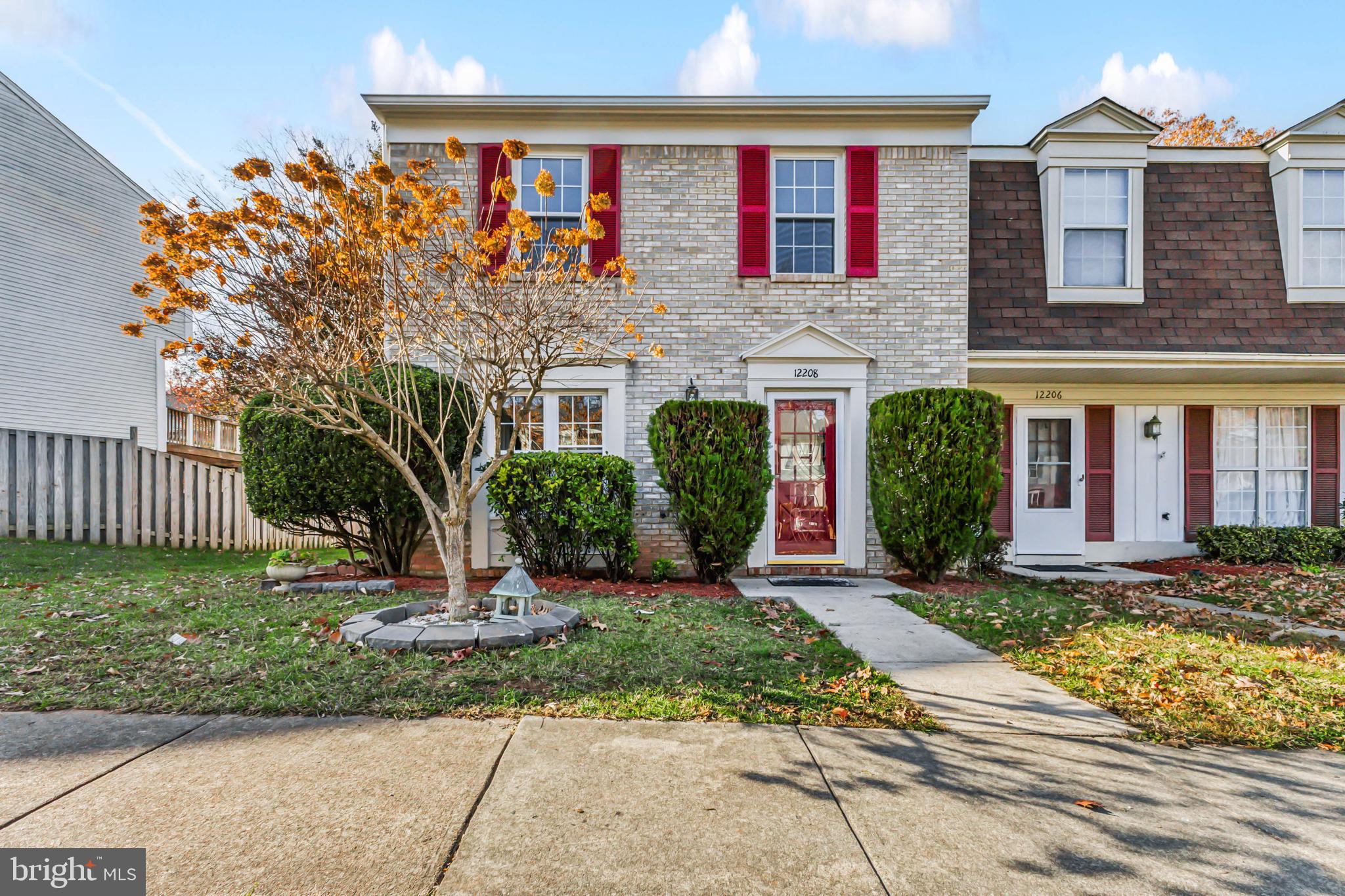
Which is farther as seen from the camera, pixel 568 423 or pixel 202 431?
pixel 202 431

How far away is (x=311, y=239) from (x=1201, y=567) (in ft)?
35.6

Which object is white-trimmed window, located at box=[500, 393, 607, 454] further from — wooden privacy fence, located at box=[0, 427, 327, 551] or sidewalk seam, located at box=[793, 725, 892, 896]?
sidewalk seam, located at box=[793, 725, 892, 896]

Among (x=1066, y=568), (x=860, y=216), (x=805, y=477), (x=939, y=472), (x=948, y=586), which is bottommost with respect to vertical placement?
(x=1066, y=568)

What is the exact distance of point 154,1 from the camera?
702 cm

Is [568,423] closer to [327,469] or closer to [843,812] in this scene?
[327,469]

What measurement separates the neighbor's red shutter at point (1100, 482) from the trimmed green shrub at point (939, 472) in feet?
10.6

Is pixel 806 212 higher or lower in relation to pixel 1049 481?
higher

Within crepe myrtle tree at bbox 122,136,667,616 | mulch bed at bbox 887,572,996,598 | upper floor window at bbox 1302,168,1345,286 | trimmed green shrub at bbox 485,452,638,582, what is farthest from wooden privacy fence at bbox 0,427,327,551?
upper floor window at bbox 1302,168,1345,286

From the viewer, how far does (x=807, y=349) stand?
304 inches

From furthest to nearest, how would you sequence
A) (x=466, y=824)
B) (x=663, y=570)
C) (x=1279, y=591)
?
(x=663, y=570) → (x=1279, y=591) → (x=466, y=824)

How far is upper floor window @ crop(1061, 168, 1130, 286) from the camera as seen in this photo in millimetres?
8453

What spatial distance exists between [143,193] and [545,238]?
1352 cm

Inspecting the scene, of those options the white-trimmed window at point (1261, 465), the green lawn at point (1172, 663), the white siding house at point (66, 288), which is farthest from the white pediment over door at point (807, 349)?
the white siding house at point (66, 288)

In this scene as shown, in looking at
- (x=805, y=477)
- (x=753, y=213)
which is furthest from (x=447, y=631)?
(x=753, y=213)
